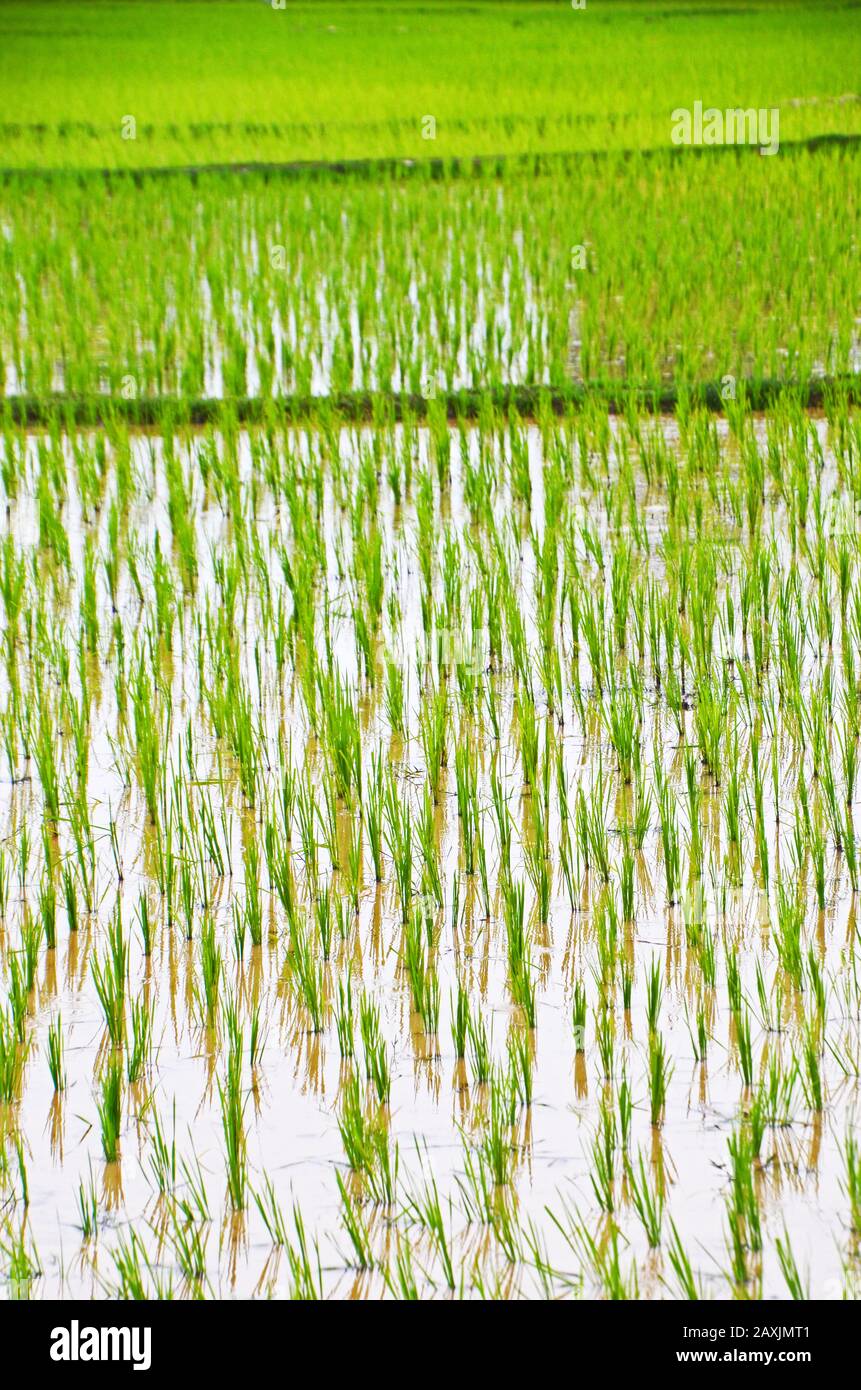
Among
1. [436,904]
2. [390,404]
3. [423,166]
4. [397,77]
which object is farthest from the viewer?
[397,77]

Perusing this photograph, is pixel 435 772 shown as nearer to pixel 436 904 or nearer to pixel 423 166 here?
pixel 436 904

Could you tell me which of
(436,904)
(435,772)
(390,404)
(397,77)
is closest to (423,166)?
(397,77)

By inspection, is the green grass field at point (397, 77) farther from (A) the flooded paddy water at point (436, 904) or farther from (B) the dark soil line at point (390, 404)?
(A) the flooded paddy water at point (436, 904)

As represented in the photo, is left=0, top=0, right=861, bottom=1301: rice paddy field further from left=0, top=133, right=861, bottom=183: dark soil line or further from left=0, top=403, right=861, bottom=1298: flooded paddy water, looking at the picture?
left=0, top=133, right=861, bottom=183: dark soil line

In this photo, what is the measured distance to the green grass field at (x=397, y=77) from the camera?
893 cm

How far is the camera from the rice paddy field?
5.08ft

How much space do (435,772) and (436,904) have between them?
372mm

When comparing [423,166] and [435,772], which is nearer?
[435,772]

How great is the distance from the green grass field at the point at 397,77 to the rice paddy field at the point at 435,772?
3.11 metres

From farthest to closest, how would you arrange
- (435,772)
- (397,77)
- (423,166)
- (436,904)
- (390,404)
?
(397,77), (423,166), (390,404), (435,772), (436,904)

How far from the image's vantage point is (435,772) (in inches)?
93.3

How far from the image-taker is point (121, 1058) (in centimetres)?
178

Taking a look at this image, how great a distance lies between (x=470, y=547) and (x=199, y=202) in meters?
4.60

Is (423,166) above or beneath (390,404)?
above
